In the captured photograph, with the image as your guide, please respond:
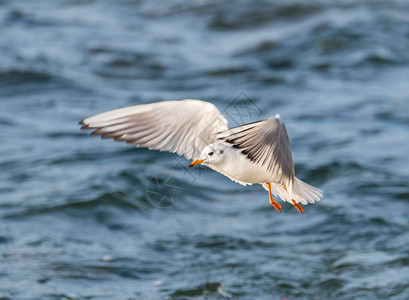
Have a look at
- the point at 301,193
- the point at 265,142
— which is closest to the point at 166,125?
the point at 265,142

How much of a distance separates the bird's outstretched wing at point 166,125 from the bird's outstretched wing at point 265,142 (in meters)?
0.27

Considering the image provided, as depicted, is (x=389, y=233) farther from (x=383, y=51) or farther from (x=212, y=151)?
(x=383, y=51)

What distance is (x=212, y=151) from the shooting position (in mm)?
3678

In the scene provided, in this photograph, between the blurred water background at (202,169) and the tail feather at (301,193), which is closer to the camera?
the tail feather at (301,193)

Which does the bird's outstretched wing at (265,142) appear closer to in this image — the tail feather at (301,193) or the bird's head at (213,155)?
the bird's head at (213,155)

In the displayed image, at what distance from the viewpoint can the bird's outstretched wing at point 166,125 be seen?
4109mm

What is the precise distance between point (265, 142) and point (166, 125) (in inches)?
29.4

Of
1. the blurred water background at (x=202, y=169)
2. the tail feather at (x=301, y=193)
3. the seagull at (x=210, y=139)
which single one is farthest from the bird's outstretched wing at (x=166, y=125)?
the blurred water background at (x=202, y=169)

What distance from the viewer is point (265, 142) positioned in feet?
12.1

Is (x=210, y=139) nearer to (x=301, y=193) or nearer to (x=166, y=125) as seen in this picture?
(x=166, y=125)

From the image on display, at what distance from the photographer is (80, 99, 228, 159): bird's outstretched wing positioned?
4.11 meters

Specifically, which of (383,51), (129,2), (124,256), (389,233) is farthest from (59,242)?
(129,2)

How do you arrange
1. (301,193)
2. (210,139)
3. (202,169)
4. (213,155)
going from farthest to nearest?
(202,169) < (301,193) < (210,139) < (213,155)

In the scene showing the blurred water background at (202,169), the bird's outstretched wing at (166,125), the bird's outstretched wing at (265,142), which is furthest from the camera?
the blurred water background at (202,169)
